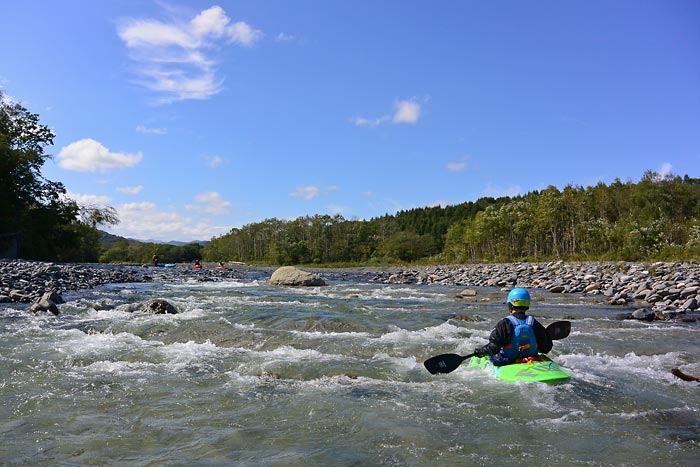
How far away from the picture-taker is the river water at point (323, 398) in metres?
3.92

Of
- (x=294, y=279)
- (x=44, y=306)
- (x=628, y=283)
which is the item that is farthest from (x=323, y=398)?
(x=294, y=279)

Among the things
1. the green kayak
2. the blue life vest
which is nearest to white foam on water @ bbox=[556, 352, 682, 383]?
the green kayak

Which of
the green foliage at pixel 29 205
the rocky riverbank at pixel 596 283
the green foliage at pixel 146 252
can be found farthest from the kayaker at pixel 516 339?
the green foliage at pixel 146 252

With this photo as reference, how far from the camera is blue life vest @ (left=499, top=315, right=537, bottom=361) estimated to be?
6180 millimetres

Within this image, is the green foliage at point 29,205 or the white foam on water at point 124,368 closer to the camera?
the white foam on water at point 124,368

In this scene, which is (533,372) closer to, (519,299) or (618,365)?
(519,299)

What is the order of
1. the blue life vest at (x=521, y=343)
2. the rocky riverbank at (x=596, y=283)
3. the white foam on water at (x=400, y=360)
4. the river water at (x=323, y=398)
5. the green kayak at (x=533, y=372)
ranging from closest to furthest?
the river water at (x=323, y=398) → the green kayak at (x=533, y=372) → the blue life vest at (x=521, y=343) → the white foam on water at (x=400, y=360) → the rocky riverbank at (x=596, y=283)

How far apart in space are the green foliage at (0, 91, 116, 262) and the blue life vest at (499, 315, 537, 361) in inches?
1392

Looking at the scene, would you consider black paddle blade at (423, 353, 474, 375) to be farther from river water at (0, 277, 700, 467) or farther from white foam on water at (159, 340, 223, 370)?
white foam on water at (159, 340, 223, 370)

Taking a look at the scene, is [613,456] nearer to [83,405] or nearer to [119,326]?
[83,405]

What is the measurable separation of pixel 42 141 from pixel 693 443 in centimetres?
4480

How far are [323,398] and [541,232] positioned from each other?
44.7m

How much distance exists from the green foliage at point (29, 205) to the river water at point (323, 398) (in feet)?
91.1

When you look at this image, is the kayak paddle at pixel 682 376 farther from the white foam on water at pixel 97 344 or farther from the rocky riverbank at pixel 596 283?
the white foam on water at pixel 97 344
